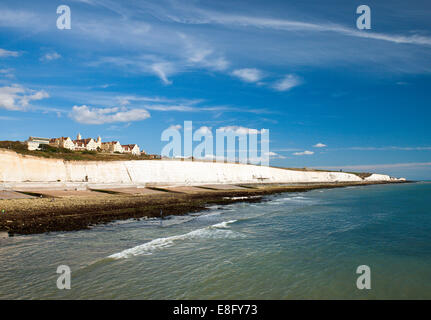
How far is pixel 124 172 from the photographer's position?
5809cm

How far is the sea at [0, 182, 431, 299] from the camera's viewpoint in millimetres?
8250

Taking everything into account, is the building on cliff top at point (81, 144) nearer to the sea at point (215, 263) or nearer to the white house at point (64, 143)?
the white house at point (64, 143)

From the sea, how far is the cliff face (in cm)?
3290

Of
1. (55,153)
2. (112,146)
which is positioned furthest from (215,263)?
(112,146)

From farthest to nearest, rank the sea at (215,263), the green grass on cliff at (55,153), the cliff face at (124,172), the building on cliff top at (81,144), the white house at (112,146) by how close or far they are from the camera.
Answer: the white house at (112,146) < the building on cliff top at (81,144) < the green grass on cliff at (55,153) < the cliff face at (124,172) < the sea at (215,263)

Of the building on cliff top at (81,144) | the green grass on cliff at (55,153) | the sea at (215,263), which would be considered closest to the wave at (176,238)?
the sea at (215,263)

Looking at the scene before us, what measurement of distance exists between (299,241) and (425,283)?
6.21m

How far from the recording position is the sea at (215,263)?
8250 mm

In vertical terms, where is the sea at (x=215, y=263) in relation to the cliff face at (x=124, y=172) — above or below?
below

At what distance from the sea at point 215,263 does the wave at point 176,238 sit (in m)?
0.04

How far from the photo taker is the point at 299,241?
14742mm

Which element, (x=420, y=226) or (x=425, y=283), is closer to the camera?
(x=425, y=283)
